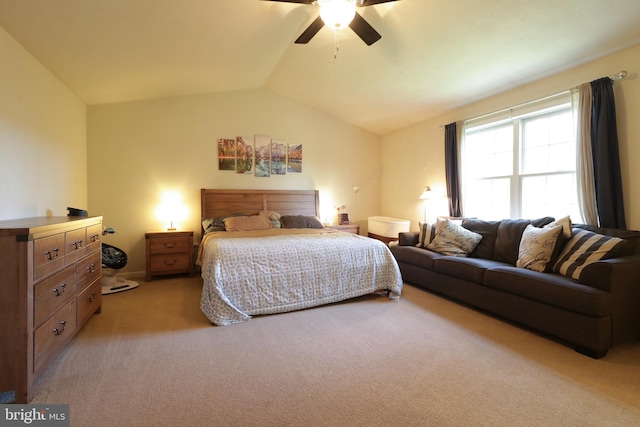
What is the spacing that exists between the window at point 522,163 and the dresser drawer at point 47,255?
15.2ft

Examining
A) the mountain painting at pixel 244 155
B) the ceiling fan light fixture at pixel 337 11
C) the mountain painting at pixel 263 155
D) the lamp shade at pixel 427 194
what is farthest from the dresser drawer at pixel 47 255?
the lamp shade at pixel 427 194

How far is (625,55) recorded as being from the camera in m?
2.77

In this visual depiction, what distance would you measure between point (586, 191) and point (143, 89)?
540 centimetres

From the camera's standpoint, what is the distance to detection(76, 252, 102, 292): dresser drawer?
2391 mm

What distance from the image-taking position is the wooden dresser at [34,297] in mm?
1577

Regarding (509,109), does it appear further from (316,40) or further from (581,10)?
(316,40)

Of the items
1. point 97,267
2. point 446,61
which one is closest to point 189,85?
point 97,267

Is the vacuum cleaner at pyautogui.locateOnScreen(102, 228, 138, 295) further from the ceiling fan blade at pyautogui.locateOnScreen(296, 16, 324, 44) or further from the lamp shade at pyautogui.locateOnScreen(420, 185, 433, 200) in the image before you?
the lamp shade at pyautogui.locateOnScreen(420, 185, 433, 200)

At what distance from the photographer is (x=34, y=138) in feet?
8.88

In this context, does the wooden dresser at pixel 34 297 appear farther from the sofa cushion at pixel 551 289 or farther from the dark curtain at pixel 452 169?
the dark curtain at pixel 452 169

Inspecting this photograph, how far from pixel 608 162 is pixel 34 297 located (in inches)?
183

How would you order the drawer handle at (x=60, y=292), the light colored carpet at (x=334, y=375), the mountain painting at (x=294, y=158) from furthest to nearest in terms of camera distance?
1. the mountain painting at (x=294, y=158)
2. the drawer handle at (x=60, y=292)
3. the light colored carpet at (x=334, y=375)

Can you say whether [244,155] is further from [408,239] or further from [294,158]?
[408,239]

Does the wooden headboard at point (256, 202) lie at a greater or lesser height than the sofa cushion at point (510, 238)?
greater
